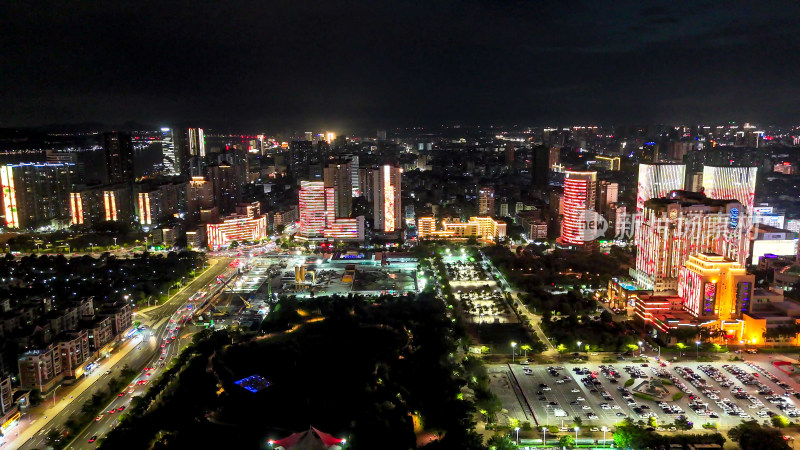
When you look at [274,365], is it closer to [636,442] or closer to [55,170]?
[636,442]

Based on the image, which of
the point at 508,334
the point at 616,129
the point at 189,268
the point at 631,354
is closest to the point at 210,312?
the point at 189,268

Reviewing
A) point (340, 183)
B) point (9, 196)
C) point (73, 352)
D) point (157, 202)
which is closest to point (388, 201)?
point (340, 183)

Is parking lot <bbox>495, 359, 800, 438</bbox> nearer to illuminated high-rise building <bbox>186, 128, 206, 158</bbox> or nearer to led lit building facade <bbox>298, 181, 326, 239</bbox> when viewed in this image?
led lit building facade <bbox>298, 181, 326, 239</bbox>

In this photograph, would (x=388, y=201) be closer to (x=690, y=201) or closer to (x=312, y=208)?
(x=312, y=208)

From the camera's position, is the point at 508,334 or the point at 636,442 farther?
the point at 508,334

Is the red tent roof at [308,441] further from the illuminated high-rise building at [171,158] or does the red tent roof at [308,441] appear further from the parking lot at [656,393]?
the illuminated high-rise building at [171,158]

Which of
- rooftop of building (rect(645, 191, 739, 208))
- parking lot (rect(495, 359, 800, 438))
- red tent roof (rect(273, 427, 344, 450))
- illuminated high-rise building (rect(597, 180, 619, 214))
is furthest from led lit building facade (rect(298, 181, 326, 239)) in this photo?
red tent roof (rect(273, 427, 344, 450))
